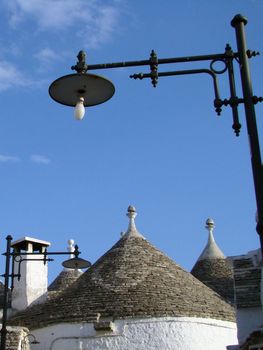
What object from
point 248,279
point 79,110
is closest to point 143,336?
point 248,279

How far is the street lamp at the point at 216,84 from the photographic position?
654 centimetres

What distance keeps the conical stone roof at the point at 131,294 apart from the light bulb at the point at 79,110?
39.6ft

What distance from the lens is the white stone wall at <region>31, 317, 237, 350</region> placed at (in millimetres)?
19000

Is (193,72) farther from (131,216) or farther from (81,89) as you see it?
(131,216)

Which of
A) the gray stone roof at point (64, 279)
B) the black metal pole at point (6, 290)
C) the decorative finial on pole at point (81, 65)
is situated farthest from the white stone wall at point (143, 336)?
the decorative finial on pole at point (81, 65)

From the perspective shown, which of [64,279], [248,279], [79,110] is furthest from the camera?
[64,279]

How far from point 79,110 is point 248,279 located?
8.65 meters

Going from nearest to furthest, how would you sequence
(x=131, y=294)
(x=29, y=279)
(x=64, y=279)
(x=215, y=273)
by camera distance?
(x=131, y=294) → (x=29, y=279) → (x=64, y=279) → (x=215, y=273)

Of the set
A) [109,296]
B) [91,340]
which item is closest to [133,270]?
[109,296]

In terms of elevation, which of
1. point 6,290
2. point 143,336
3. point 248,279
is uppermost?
point 248,279

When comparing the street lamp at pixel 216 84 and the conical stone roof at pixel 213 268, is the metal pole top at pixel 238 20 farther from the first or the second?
the conical stone roof at pixel 213 268

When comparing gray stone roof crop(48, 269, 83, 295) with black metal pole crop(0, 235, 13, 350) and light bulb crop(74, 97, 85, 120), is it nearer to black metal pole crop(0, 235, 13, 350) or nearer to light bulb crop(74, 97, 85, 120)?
black metal pole crop(0, 235, 13, 350)

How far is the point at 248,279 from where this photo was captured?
15.5 metres

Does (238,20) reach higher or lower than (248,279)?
higher
